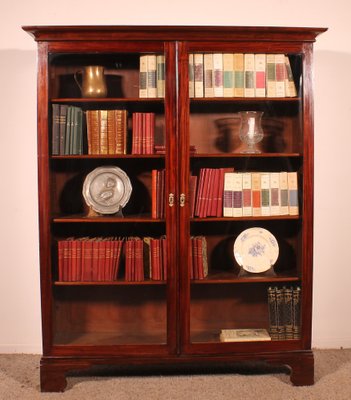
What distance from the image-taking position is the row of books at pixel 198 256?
270 centimetres

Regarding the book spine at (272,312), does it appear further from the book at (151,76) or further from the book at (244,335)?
the book at (151,76)

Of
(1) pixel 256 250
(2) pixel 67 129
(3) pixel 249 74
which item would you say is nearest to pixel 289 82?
(3) pixel 249 74

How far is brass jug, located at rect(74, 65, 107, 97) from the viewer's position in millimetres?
2658

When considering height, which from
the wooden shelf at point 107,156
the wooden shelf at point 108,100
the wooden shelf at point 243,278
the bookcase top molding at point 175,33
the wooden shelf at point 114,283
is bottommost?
the wooden shelf at point 114,283

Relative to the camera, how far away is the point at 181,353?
2.67 metres

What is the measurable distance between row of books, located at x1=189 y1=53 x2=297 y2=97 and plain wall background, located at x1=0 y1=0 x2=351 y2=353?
1.88 feet

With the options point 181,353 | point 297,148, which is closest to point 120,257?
point 181,353

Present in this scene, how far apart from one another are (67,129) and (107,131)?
20 cm

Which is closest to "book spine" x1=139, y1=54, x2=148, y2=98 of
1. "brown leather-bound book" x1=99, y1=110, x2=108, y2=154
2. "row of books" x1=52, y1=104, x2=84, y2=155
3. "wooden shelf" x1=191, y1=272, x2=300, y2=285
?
"brown leather-bound book" x1=99, y1=110, x2=108, y2=154

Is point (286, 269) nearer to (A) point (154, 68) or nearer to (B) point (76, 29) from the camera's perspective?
(A) point (154, 68)

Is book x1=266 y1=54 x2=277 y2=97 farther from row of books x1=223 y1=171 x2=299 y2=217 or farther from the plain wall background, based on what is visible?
the plain wall background

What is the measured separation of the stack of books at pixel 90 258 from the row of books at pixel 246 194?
1.68ft

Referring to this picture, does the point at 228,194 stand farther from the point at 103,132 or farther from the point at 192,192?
the point at 103,132

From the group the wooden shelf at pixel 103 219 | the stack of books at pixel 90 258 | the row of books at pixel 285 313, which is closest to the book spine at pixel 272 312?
the row of books at pixel 285 313
